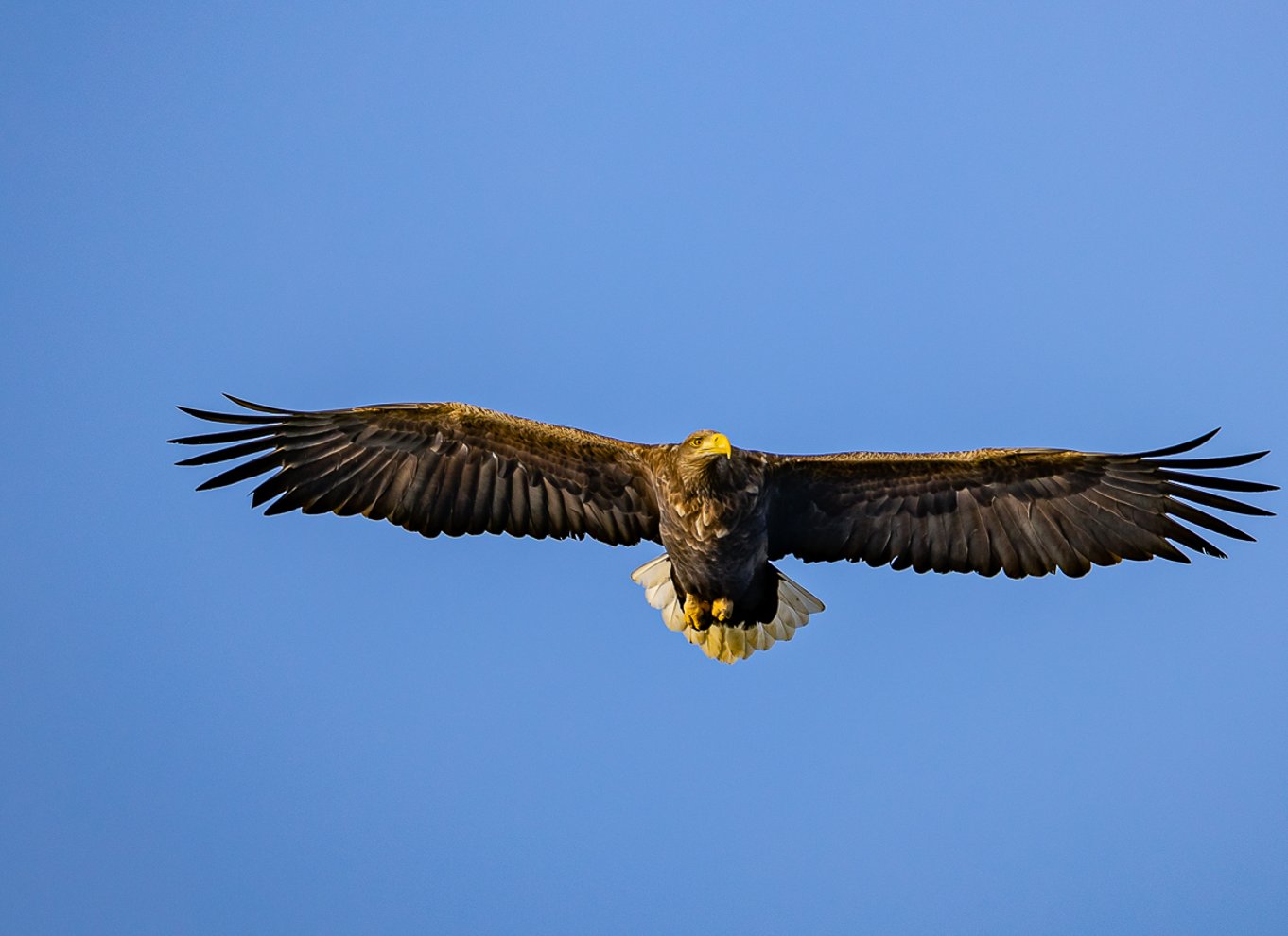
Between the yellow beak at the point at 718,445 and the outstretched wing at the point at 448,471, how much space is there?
94 centimetres

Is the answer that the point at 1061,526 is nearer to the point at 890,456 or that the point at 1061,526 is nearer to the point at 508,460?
the point at 890,456

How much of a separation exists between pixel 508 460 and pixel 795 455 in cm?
207

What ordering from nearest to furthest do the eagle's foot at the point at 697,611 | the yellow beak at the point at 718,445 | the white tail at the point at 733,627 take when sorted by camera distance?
1. the yellow beak at the point at 718,445
2. the eagle's foot at the point at 697,611
3. the white tail at the point at 733,627

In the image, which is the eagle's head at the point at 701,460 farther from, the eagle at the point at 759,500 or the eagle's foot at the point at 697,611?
the eagle's foot at the point at 697,611

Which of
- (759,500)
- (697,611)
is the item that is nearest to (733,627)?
(697,611)

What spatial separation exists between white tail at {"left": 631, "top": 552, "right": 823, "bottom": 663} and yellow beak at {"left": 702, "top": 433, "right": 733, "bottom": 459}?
6.42 ft

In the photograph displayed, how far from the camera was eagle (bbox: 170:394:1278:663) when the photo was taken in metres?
12.6

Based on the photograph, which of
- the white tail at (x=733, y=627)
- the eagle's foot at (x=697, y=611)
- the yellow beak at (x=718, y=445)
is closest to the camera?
the yellow beak at (x=718, y=445)

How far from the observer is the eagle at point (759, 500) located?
12.6 m

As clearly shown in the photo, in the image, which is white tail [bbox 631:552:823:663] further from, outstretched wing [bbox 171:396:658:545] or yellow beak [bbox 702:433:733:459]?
yellow beak [bbox 702:433:733:459]

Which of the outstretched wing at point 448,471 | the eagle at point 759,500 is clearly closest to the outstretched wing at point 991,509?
the eagle at point 759,500

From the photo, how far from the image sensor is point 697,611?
42.8 feet

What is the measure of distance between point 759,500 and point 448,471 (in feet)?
7.59

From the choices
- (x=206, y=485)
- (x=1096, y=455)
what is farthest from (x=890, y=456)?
(x=206, y=485)
